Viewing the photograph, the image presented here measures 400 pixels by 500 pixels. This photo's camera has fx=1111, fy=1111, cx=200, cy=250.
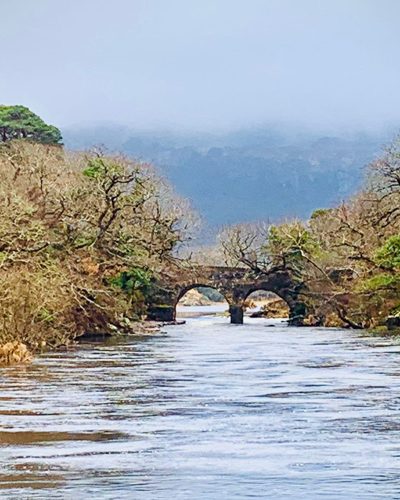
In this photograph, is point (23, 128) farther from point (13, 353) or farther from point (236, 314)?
point (13, 353)

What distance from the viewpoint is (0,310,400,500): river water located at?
1650cm

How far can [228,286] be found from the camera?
104 meters

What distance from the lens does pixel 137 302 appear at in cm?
8256

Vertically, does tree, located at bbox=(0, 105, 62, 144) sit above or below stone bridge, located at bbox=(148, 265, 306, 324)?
above

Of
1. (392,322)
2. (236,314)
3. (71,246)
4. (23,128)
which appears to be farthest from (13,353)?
(23,128)

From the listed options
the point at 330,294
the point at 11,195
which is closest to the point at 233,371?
the point at 11,195

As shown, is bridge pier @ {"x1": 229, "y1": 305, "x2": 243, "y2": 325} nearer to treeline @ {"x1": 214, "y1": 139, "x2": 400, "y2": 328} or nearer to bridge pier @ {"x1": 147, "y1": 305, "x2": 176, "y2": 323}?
treeline @ {"x1": 214, "y1": 139, "x2": 400, "y2": 328}

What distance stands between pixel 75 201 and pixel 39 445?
39.1 metres

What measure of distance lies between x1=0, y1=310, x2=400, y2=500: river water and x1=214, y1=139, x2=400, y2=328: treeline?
28973 mm

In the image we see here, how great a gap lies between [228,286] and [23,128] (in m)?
37.5

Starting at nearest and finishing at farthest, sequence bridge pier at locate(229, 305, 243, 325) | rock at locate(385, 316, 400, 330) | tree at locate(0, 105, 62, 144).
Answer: rock at locate(385, 316, 400, 330), bridge pier at locate(229, 305, 243, 325), tree at locate(0, 105, 62, 144)

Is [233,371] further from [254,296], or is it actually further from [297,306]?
[254,296]

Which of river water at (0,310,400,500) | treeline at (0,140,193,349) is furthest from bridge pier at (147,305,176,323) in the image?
river water at (0,310,400,500)

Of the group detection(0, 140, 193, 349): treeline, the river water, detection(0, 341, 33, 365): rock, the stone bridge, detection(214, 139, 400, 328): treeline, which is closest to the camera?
the river water
